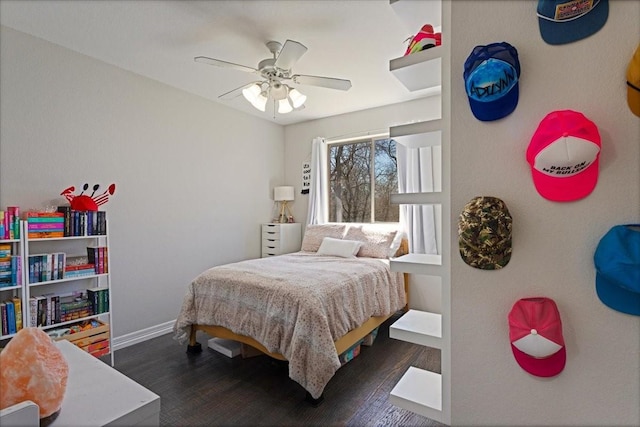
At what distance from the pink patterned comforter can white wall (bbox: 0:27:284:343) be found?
75 cm

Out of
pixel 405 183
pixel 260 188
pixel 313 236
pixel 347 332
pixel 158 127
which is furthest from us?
pixel 260 188

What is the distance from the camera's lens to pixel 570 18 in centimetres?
86

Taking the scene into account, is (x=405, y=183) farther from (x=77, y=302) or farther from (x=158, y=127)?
(x=77, y=302)

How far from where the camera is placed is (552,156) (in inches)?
32.5

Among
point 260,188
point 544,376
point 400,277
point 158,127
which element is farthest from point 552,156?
point 260,188

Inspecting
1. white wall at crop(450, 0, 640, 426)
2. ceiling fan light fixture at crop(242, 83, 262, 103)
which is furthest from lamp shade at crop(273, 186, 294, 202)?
white wall at crop(450, 0, 640, 426)

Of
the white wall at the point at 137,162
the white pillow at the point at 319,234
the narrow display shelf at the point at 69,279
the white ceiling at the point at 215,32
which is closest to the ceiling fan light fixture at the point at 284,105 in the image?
the white ceiling at the point at 215,32

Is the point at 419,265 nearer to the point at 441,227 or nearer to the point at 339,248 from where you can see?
the point at 441,227

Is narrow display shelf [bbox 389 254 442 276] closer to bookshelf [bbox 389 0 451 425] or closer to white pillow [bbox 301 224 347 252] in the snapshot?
bookshelf [bbox 389 0 451 425]

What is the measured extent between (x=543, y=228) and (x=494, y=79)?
1.49ft

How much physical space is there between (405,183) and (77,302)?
3260mm

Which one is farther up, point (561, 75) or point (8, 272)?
point (561, 75)

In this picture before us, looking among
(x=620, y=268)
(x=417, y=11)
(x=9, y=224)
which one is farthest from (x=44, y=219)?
(x=620, y=268)

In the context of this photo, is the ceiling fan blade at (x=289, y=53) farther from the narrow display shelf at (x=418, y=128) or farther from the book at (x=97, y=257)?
the book at (x=97, y=257)
